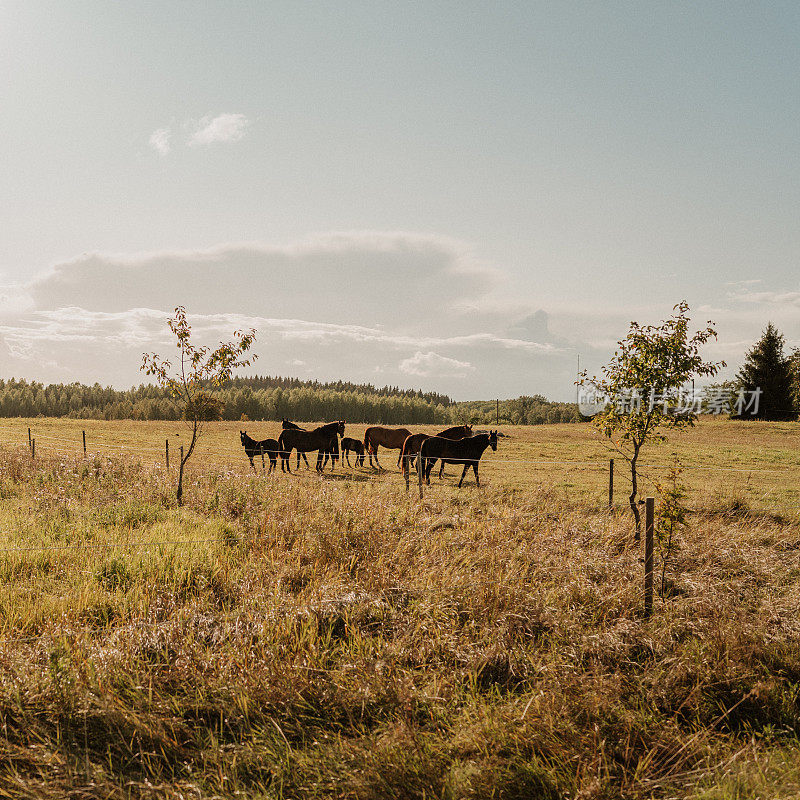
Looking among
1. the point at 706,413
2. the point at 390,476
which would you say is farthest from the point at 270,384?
the point at 390,476

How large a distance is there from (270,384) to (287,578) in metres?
161

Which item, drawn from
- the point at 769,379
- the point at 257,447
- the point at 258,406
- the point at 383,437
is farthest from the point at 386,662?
the point at 258,406

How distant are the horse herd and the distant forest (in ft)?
187

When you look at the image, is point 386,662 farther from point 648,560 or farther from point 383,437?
point 383,437

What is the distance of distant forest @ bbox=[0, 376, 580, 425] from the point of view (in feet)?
314

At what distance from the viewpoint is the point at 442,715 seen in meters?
4.62

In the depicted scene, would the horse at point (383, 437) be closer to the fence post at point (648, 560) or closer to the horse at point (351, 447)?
the horse at point (351, 447)

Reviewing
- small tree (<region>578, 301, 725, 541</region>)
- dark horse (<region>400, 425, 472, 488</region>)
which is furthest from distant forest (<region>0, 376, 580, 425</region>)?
small tree (<region>578, 301, 725, 541</region>)

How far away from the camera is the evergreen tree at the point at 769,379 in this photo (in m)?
48.0

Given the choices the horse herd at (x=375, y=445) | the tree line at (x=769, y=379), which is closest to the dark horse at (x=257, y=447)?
the horse herd at (x=375, y=445)

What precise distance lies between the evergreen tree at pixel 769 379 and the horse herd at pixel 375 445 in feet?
118

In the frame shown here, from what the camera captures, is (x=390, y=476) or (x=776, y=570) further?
(x=390, y=476)

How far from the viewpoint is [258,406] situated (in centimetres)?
9875

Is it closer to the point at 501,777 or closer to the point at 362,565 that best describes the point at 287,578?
the point at 362,565
